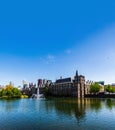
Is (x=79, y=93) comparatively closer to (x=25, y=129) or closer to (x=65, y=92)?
(x=65, y=92)

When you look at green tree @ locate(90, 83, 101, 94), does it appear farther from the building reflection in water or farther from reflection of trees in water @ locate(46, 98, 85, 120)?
reflection of trees in water @ locate(46, 98, 85, 120)

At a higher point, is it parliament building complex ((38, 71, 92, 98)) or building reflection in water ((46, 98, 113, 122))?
parliament building complex ((38, 71, 92, 98))

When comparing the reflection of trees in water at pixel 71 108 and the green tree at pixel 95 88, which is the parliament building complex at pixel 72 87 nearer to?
the green tree at pixel 95 88

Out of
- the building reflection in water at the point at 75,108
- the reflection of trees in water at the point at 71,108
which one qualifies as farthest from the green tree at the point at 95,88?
the reflection of trees in water at the point at 71,108

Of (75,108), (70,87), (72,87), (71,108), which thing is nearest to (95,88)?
(72,87)

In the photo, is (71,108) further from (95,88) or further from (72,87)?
(72,87)

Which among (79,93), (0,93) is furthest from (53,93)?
(0,93)

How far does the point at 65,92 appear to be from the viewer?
562ft

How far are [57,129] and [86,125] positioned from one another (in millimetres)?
5752

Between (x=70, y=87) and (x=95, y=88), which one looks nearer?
(x=95, y=88)

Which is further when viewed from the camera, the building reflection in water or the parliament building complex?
the parliament building complex

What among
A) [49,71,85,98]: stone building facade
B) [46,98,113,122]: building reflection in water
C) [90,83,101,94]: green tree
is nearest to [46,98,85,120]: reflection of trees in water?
[46,98,113,122]: building reflection in water

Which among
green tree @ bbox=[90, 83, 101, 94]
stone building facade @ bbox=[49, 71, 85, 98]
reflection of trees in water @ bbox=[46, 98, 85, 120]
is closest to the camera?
reflection of trees in water @ bbox=[46, 98, 85, 120]

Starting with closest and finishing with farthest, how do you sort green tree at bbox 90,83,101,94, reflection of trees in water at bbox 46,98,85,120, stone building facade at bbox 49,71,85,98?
reflection of trees in water at bbox 46,98,85,120 < green tree at bbox 90,83,101,94 < stone building facade at bbox 49,71,85,98
